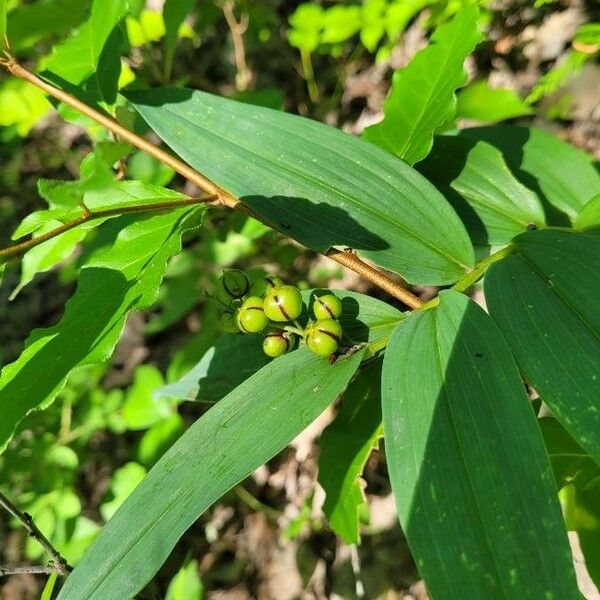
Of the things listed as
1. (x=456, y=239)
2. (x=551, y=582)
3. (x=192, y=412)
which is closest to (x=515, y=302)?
(x=456, y=239)

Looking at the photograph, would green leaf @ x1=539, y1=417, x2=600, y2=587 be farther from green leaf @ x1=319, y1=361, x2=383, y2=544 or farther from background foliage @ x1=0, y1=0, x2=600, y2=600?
green leaf @ x1=319, y1=361, x2=383, y2=544


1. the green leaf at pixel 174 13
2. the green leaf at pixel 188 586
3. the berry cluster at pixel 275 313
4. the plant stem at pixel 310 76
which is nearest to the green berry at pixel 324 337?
the berry cluster at pixel 275 313

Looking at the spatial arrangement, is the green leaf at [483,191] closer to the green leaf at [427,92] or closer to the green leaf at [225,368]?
the green leaf at [427,92]

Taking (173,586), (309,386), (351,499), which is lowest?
(173,586)

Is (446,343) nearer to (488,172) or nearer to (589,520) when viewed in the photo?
A: (589,520)

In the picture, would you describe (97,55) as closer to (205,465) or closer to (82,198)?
(82,198)

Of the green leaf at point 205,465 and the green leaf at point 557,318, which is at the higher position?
the green leaf at point 557,318
